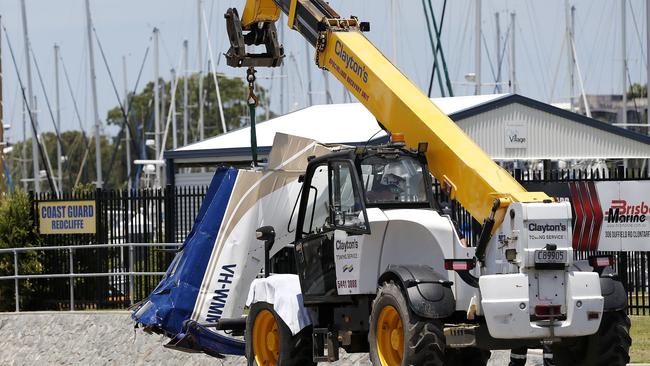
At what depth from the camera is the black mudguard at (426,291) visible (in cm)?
1372

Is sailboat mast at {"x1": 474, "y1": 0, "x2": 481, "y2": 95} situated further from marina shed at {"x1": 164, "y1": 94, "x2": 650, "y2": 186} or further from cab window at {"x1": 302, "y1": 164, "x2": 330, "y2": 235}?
cab window at {"x1": 302, "y1": 164, "x2": 330, "y2": 235}

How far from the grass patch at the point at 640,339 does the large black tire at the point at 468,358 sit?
10.2 feet

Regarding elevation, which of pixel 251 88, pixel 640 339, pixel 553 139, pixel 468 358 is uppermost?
pixel 251 88

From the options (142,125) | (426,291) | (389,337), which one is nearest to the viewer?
(426,291)

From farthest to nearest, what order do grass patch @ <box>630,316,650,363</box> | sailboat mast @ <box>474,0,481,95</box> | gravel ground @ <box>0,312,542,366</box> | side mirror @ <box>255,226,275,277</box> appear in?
sailboat mast @ <box>474,0,481,95</box> → gravel ground @ <box>0,312,542,366</box> → grass patch @ <box>630,316,650,363</box> → side mirror @ <box>255,226,275,277</box>

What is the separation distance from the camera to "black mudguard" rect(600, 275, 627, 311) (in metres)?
14.3

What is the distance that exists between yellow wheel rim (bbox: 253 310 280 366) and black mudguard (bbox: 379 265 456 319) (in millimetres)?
3048

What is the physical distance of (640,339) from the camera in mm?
20766

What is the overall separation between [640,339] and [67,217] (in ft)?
42.0

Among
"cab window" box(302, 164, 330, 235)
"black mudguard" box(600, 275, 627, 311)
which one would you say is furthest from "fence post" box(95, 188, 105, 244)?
"black mudguard" box(600, 275, 627, 311)

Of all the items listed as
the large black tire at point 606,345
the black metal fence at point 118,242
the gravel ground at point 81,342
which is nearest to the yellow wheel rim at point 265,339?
the large black tire at point 606,345

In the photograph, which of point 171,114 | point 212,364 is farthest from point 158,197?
point 171,114

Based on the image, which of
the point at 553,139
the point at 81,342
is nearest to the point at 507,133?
the point at 553,139

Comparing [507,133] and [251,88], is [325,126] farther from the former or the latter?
[251,88]
